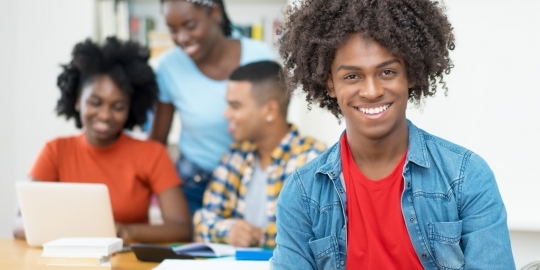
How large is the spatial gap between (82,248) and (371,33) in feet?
3.08

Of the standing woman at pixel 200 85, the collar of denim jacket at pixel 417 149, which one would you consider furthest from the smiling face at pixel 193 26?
the collar of denim jacket at pixel 417 149

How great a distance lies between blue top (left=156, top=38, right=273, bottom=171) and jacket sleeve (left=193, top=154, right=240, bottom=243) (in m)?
0.22

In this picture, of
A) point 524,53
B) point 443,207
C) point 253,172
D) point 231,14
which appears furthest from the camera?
point 231,14

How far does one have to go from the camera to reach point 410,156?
155 centimetres

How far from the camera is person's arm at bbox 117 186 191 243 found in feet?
7.68

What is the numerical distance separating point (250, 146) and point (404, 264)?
1.24 metres

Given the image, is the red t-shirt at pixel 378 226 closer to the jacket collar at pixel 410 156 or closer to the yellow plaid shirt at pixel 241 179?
the jacket collar at pixel 410 156

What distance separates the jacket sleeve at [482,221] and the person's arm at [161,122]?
1732mm

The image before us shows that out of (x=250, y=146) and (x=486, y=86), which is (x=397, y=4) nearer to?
(x=486, y=86)

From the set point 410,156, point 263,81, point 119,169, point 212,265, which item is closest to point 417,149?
point 410,156

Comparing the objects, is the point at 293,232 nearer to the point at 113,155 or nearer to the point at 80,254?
the point at 80,254

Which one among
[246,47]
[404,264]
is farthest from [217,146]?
[404,264]

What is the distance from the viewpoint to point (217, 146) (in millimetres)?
2900

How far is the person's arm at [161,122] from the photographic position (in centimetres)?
299
